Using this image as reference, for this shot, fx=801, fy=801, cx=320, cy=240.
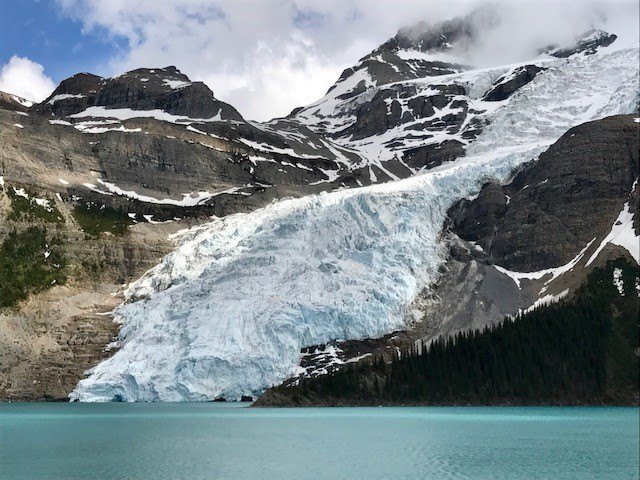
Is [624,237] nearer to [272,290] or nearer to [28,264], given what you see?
[272,290]

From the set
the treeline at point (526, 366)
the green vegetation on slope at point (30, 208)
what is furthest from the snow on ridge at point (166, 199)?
the treeline at point (526, 366)

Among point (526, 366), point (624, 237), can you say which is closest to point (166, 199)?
point (624, 237)

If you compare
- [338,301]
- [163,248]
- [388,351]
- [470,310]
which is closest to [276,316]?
[338,301]

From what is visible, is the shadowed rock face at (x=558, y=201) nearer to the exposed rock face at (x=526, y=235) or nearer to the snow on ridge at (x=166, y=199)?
the exposed rock face at (x=526, y=235)

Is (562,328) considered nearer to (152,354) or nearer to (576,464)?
(576,464)

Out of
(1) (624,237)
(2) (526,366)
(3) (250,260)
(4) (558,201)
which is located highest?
(4) (558,201)

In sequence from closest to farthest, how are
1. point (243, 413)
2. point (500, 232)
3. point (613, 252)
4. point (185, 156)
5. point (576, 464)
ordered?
1. point (576, 464)
2. point (243, 413)
3. point (613, 252)
4. point (500, 232)
5. point (185, 156)
